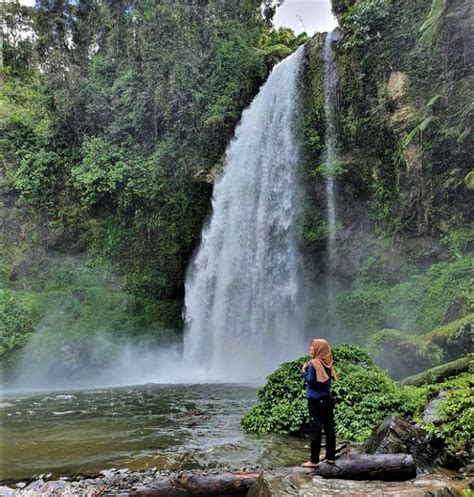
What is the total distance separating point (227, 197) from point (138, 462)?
14.5m

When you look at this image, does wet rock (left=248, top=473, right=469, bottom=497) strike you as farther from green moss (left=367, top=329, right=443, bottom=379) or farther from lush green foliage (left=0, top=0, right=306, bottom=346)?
lush green foliage (left=0, top=0, right=306, bottom=346)

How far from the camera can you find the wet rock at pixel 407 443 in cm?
504

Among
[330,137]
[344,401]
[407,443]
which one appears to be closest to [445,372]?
[344,401]

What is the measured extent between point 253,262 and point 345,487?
14043 mm

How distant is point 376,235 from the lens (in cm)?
1644

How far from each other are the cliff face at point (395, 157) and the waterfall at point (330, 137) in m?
0.21

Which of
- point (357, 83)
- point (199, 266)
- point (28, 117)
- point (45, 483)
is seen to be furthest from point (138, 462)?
point (28, 117)

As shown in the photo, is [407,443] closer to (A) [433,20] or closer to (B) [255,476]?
(B) [255,476]

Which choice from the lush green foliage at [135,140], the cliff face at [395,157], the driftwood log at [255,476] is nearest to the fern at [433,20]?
the cliff face at [395,157]

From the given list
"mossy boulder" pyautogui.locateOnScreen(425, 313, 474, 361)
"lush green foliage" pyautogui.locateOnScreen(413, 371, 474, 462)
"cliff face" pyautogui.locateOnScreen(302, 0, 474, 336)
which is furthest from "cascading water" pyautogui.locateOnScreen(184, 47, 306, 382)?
"lush green foliage" pyautogui.locateOnScreen(413, 371, 474, 462)

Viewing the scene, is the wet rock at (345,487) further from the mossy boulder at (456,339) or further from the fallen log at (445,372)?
the mossy boulder at (456,339)

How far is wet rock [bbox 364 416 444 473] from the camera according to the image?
198 inches

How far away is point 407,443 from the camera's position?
16.9 feet

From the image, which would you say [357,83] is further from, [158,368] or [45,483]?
[45,483]
